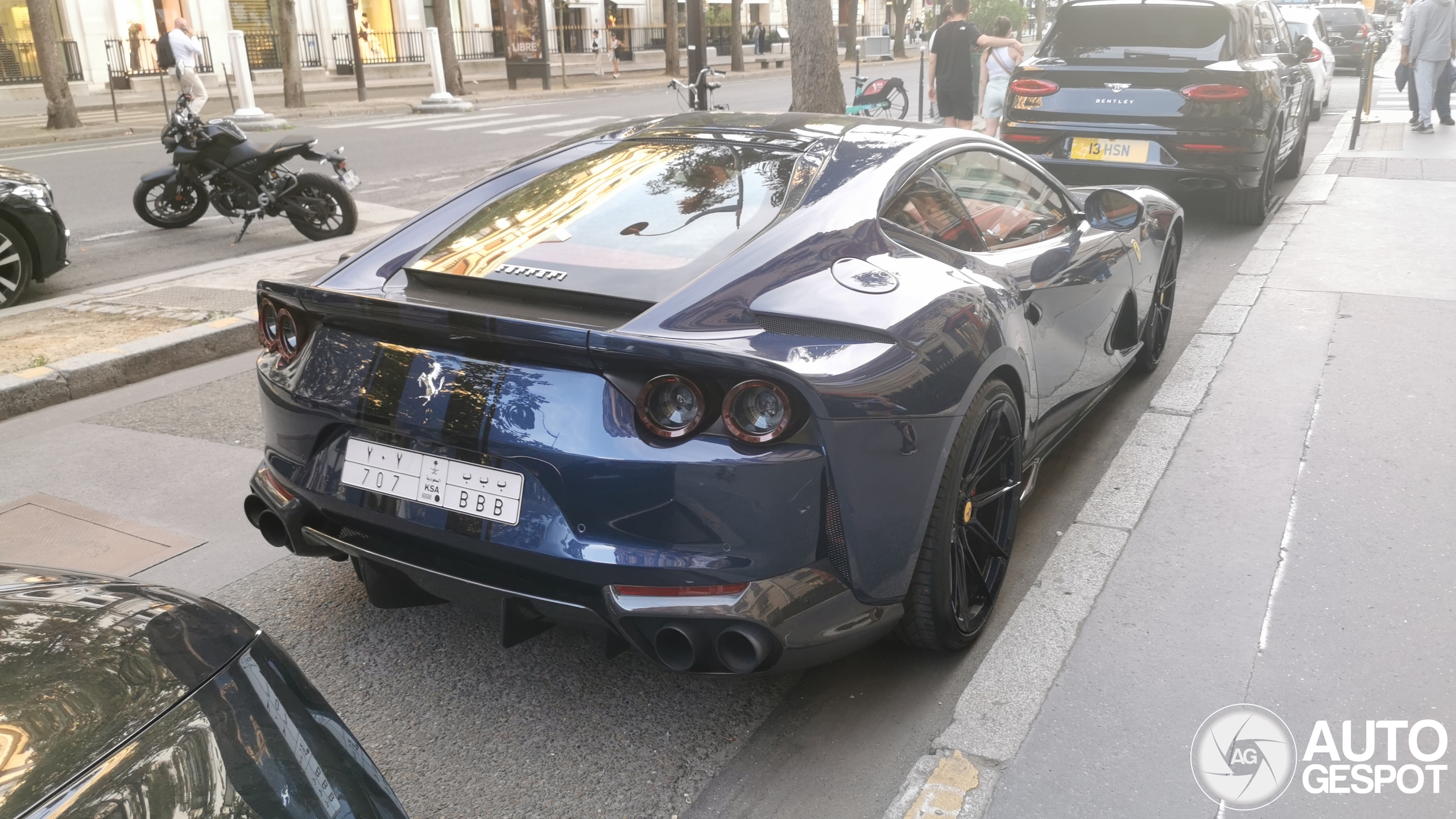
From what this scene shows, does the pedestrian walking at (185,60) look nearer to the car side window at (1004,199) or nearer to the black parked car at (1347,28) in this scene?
the car side window at (1004,199)

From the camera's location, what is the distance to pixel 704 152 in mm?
3598

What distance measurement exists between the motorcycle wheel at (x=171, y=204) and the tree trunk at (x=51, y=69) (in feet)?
38.7

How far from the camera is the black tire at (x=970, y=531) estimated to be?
9.84ft

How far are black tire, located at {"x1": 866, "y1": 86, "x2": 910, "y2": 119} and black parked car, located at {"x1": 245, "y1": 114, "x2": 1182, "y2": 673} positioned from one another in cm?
1072

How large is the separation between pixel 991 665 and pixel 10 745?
2.45m

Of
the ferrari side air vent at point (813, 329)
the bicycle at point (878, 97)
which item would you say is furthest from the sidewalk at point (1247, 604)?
the bicycle at point (878, 97)

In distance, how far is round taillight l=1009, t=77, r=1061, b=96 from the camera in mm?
9062

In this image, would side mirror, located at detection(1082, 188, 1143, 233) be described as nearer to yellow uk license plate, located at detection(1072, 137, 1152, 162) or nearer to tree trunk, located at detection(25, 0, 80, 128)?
yellow uk license plate, located at detection(1072, 137, 1152, 162)

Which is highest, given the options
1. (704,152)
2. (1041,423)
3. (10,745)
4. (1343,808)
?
(704,152)

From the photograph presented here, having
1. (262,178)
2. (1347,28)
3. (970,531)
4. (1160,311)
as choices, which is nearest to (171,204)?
(262,178)

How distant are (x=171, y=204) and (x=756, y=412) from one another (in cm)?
957

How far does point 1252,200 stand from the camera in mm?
9367

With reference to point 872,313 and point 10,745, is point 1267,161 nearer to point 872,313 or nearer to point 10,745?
point 872,313

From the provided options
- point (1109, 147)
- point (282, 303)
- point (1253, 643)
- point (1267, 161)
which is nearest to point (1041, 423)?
point (1253, 643)
